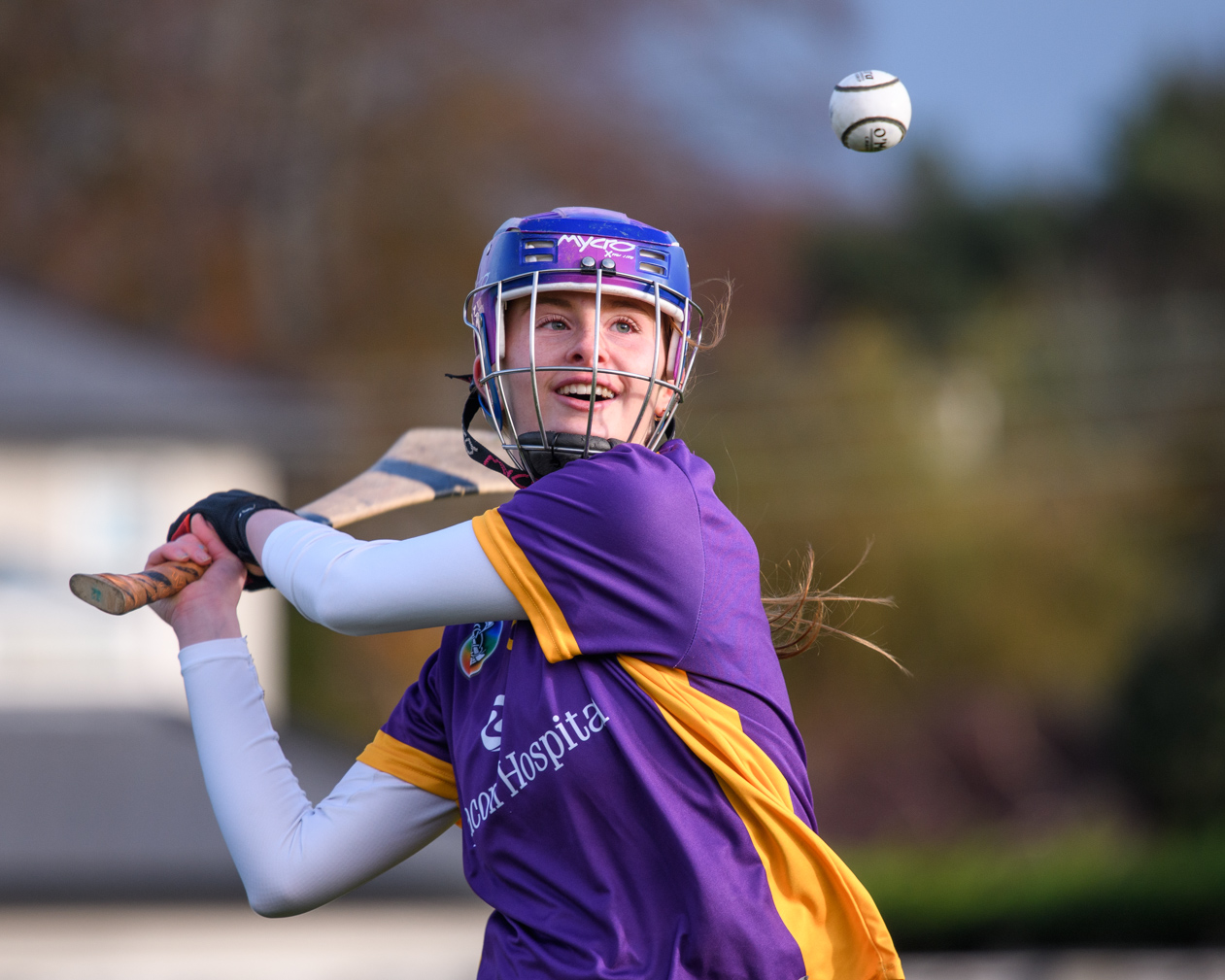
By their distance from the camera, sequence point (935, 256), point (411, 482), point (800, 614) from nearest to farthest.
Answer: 1. point (800, 614)
2. point (411, 482)
3. point (935, 256)

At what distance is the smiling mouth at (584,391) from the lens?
2.34 m

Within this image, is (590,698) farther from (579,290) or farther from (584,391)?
(579,290)

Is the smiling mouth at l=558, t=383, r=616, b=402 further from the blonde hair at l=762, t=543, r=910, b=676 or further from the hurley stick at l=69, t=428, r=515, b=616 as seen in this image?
the hurley stick at l=69, t=428, r=515, b=616

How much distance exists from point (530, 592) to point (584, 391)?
0.39 m

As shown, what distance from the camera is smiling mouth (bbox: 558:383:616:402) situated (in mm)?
2336

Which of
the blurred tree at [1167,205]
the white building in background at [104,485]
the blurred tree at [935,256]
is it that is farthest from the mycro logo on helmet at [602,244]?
the blurred tree at [1167,205]

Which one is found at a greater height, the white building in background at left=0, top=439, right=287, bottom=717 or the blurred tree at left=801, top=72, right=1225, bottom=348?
the blurred tree at left=801, top=72, right=1225, bottom=348

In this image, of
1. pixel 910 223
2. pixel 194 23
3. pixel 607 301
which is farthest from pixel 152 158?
pixel 607 301

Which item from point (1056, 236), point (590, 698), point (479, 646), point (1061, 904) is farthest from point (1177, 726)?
point (1056, 236)

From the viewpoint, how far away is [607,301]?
93.7 inches

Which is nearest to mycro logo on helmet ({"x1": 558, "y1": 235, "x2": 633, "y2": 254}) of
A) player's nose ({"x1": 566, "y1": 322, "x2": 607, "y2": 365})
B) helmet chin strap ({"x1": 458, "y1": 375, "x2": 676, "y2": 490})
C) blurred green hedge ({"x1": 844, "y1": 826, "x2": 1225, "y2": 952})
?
player's nose ({"x1": 566, "y1": 322, "x2": 607, "y2": 365})

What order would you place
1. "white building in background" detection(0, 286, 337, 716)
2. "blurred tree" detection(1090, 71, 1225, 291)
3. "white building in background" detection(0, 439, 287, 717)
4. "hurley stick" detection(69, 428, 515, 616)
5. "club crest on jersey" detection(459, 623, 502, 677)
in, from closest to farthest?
"club crest on jersey" detection(459, 623, 502, 677)
"hurley stick" detection(69, 428, 515, 616)
"white building in background" detection(0, 439, 287, 717)
"white building in background" detection(0, 286, 337, 716)
"blurred tree" detection(1090, 71, 1225, 291)

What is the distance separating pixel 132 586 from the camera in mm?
2301

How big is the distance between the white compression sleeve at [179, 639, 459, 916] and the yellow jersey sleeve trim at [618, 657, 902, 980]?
0.58m
